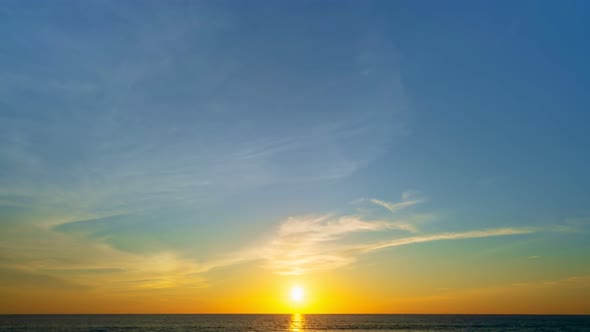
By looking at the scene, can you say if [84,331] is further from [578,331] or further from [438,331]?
[578,331]

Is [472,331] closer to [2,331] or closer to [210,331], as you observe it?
[210,331]

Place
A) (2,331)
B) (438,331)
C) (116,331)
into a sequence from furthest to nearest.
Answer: (438,331) < (116,331) < (2,331)

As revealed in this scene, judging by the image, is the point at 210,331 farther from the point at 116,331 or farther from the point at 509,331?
the point at 509,331

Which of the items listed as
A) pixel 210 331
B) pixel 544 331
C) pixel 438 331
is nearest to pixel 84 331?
pixel 210 331

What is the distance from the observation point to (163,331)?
141 metres

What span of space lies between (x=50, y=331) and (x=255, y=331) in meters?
61.3

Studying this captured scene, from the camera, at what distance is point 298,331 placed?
14038 centimetres

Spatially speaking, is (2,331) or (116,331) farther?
(116,331)

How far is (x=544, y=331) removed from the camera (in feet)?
453

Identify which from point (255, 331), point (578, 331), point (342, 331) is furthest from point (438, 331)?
point (255, 331)

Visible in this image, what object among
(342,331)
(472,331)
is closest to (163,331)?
(342,331)

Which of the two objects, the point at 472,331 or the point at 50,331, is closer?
the point at 50,331

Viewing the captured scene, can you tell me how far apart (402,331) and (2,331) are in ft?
393

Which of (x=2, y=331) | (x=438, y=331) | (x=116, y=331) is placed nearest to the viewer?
(x=2, y=331)
